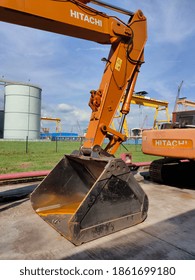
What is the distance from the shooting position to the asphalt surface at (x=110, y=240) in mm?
2465

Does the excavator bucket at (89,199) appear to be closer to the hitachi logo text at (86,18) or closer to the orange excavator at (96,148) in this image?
the orange excavator at (96,148)

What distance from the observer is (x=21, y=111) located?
38062mm

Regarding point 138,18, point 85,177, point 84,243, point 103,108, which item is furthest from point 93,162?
point 138,18

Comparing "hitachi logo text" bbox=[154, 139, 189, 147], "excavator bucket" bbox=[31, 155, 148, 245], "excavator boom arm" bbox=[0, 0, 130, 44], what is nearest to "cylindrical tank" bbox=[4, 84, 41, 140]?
"hitachi logo text" bbox=[154, 139, 189, 147]

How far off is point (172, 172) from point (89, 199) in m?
3.73

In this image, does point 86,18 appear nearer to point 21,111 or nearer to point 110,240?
point 110,240

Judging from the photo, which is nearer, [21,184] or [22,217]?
[22,217]

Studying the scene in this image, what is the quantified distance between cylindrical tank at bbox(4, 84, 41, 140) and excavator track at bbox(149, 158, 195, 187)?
110 ft

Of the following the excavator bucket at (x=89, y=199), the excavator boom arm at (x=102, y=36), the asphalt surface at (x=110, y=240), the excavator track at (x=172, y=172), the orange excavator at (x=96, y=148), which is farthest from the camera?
the excavator track at (x=172, y=172)

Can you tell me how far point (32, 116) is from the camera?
3894 cm

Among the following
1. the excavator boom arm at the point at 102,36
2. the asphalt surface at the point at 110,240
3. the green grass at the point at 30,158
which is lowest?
the green grass at the point at 30,158

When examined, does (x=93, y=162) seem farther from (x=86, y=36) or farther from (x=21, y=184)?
(x=21, y=184)

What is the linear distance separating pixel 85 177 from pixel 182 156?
177 centimetres

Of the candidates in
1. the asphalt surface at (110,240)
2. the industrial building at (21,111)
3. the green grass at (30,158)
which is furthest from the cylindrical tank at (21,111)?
the asphalt surface at (110,240)
